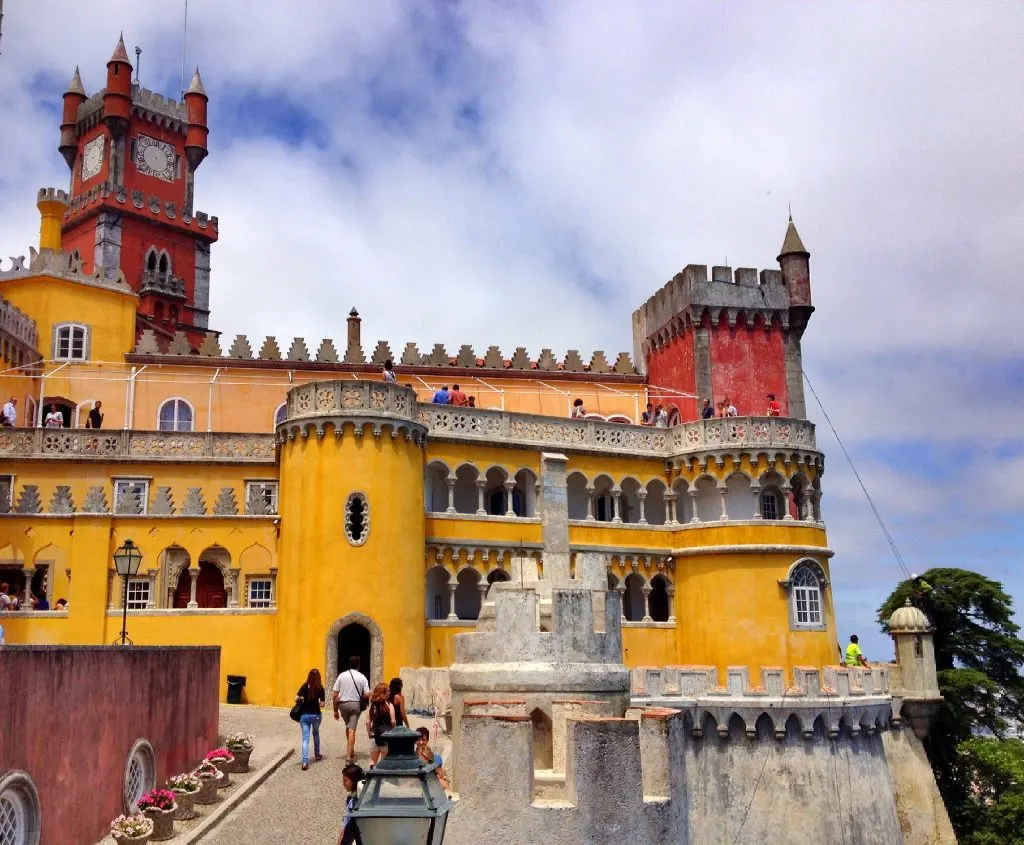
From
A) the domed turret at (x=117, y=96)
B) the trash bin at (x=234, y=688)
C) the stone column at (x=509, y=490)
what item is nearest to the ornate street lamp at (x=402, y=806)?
the trash bin at (x=234, y=688)

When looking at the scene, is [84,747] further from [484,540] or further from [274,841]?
[484,540]

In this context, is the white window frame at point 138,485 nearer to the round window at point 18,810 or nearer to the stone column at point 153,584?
the stone column at point 153,584

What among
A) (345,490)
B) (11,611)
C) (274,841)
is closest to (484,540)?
(345,490)

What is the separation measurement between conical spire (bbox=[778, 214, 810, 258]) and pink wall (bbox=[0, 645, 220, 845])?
33328 millimetres

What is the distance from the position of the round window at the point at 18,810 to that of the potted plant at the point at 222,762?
580 centimetres

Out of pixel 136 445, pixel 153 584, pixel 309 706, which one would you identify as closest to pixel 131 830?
pixel 309 706

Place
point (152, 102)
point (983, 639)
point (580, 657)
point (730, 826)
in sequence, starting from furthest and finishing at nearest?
point (152, 102) → point (983, 639) → point (730, 826) → point (580, 657)

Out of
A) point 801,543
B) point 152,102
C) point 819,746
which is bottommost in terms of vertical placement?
point 819,746

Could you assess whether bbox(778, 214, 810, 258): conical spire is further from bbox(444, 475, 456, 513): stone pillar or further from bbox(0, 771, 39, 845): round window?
bbox(0, 771, 39, 845): round window

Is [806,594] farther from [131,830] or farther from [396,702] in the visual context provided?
[131,830]

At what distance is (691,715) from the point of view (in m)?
30.4

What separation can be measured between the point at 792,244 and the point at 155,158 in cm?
3553

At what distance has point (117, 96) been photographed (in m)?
57.7

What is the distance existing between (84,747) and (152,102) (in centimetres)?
5290
